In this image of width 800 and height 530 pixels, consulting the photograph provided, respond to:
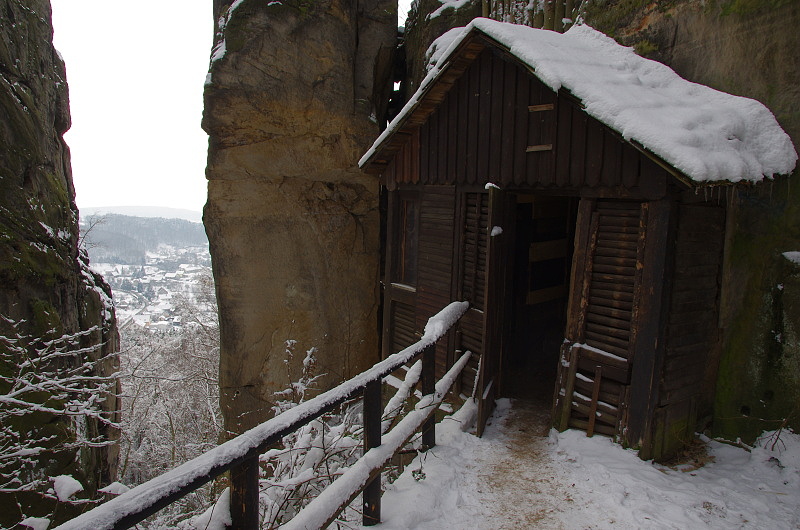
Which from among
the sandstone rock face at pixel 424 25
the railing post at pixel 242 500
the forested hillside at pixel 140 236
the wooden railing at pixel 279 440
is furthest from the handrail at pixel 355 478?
the forested hillside at pixel 140 236

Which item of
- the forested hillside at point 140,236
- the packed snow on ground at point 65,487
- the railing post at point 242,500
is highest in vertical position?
the railing post at point 242,500

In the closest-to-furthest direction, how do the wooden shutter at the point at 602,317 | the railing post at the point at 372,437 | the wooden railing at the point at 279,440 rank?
the wooden railing at the point at 279,440, the railing post at the point at 372,437, the wooden shutter at the point at 602,317

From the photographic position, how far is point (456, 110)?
656 cm

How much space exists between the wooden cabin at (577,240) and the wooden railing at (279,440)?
5.25 ft

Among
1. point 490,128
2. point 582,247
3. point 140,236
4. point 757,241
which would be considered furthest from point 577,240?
point 140,236

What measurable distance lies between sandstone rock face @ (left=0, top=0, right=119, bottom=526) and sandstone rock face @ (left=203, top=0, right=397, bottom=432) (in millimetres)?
2694

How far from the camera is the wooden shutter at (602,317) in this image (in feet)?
16.3

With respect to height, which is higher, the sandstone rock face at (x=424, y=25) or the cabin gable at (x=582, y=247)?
the sandstone rock face at (x=424, y=25)

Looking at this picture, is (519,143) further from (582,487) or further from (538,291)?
(582,487)

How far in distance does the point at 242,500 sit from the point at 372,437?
1.31 m

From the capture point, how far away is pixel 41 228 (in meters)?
7.62

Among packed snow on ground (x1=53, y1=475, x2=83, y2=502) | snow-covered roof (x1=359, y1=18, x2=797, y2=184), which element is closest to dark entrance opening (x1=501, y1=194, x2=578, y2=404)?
snow-covered roof (x1=359, y1=18, x2=797, y2=184)

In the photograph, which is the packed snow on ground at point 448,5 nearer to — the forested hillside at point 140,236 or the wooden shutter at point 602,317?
the wooden shutter at point 602,317

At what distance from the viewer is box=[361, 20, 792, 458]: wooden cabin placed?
189 inches
